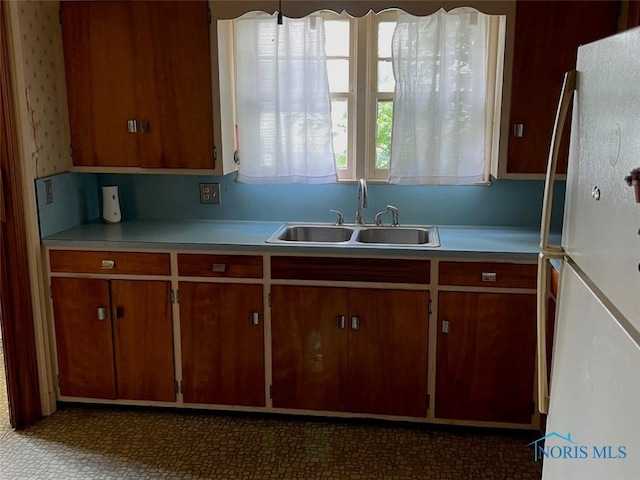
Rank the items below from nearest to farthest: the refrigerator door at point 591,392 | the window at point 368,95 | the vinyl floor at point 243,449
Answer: the refrigerator door at point 591,392 → the vinyl floor at point 243,449 → the window at point 368,95

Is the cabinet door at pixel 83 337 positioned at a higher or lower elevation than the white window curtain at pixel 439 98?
lower

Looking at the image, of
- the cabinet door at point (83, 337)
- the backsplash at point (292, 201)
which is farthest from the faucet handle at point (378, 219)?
the cabinet door at point (83, 337)

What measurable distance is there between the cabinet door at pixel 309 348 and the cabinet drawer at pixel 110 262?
548mm

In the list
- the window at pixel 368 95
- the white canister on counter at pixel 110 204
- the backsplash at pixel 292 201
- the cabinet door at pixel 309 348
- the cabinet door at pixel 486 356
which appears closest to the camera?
the cabinet door at pixel 486 356

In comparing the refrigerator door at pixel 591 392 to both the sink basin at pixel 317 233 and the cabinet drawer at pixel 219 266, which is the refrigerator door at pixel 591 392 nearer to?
the cabinet drawer at pixel 219 266

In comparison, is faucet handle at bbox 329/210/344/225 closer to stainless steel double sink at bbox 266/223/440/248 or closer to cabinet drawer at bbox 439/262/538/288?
stainless steel double sink at bbox 266/223/440/248

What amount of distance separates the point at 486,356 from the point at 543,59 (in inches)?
51.9

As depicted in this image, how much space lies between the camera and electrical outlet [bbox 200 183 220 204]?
10.7 feet

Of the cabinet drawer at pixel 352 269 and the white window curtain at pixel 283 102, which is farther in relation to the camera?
the white window curtain at pixel 283 102

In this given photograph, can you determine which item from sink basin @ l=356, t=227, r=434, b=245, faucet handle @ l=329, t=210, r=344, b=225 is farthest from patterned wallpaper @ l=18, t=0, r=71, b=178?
sink basin @ l=356, t=227, r=434, b=245

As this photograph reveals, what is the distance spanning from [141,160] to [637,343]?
2.49m

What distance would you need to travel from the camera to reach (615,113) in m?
1.15

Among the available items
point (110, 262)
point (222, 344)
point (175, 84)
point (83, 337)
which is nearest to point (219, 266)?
point (222, 344)

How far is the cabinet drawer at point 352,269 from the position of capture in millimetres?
2648
